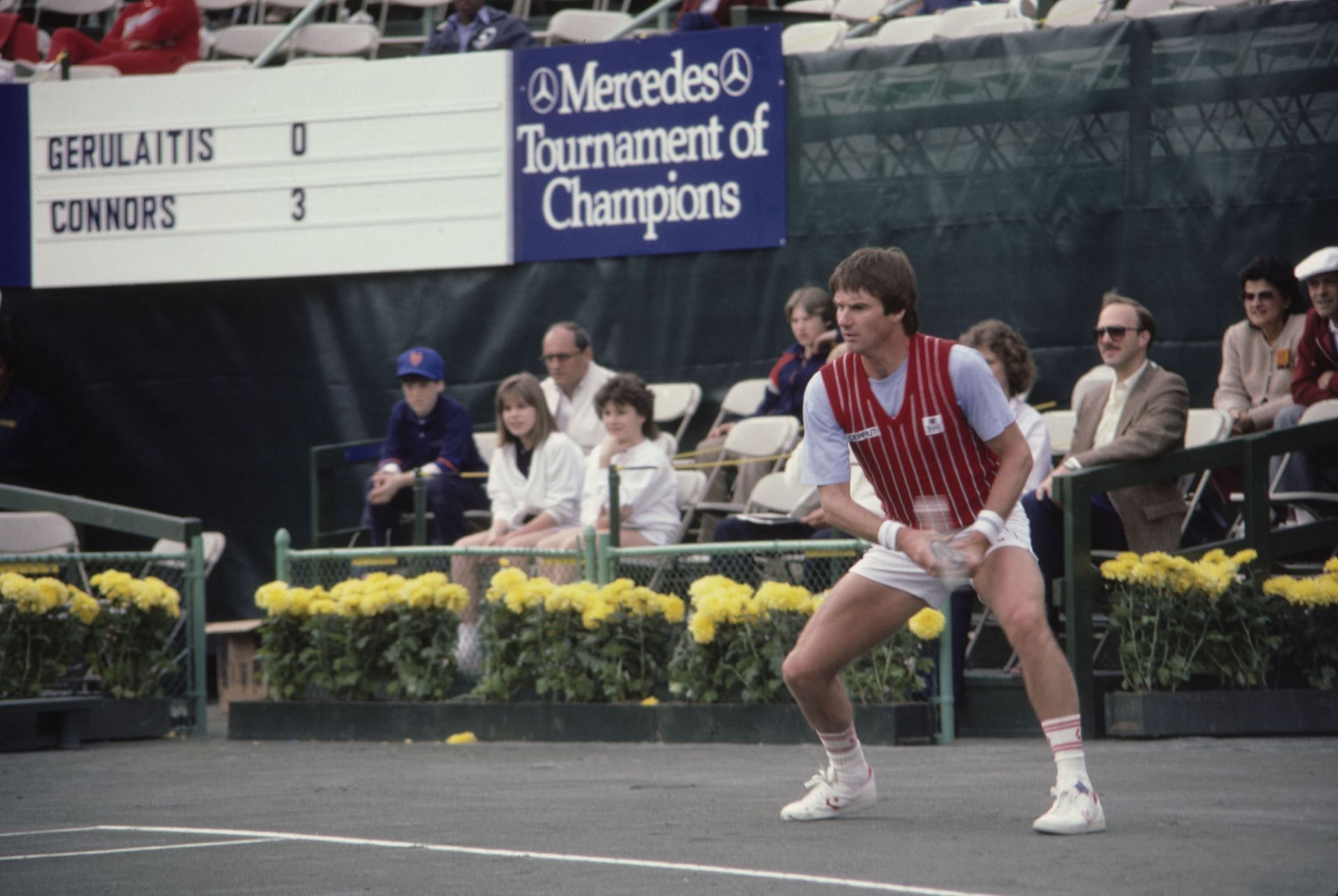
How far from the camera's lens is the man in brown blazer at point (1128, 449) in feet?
28.3

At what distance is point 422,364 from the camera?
1154cm

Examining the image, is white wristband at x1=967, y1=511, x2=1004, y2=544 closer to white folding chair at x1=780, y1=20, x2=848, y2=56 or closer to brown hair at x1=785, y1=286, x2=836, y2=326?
brown hair at x1=785, y1=286, x2=836, y2=326

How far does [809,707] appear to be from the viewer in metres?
5.85

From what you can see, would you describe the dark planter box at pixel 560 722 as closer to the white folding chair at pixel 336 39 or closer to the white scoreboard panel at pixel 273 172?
the white scoreboard panel at pixel 273 172

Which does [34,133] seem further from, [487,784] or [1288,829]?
[1288,829]

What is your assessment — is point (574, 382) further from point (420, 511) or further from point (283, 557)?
point (283, 557)

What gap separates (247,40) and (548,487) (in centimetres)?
657

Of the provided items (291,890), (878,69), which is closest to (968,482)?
(291,890)

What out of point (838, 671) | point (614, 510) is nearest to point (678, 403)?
point (614, 510)

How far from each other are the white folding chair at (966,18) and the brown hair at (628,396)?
11.0 feet

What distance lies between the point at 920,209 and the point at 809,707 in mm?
6266

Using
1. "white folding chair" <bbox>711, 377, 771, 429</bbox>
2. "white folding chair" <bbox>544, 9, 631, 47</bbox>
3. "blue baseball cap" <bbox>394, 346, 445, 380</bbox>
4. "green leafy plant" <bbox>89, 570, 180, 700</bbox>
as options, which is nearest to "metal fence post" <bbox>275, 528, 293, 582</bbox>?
"green leafy plant" <bbox>89, 570, 180, 700</bbox>

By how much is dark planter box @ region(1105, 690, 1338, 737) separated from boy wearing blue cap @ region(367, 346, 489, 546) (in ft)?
14.9

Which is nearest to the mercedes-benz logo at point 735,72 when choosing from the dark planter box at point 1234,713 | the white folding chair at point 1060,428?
the white folding chair at point 1060,428
